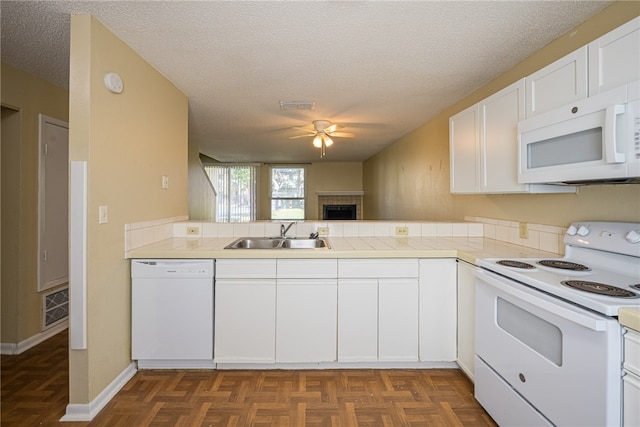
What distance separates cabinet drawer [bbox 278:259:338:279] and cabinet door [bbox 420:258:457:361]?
2.02ft

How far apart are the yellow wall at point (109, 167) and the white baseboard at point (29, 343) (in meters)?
1.12

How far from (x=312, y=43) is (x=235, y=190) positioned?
5.99 metres

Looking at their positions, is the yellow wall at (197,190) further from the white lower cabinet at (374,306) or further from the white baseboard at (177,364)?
the white lower cabinet at (374,306)

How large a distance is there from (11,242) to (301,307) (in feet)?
7.66

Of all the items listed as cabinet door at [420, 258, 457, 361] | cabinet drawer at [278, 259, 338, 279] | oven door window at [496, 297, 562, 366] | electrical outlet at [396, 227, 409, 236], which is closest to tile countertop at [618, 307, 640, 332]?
oven door window at [496, 297, 562, 366]

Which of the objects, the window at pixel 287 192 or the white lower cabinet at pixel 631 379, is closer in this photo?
the white lower cabinet at pixel 631 379

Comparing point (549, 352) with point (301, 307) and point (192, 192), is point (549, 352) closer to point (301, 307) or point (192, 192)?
point (301, 307)

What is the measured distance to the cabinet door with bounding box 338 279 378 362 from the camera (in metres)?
2.12

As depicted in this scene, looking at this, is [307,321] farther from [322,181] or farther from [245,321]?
[322,181]

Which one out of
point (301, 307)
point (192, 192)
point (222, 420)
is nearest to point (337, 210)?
point (192, 192)

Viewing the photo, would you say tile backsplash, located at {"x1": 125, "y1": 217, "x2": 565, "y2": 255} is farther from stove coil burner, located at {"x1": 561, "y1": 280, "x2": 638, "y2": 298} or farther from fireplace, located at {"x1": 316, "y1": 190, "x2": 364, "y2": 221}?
fireplace, located at {"x1": 316, "y1": 190, "x2": 364, "y2": 221}

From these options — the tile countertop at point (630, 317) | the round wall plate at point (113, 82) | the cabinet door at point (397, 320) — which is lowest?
the cabinet door at point (397, 320)

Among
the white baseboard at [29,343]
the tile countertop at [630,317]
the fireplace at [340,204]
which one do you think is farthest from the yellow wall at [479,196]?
the white baseboard at [29,343]

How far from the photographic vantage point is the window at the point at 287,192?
307 inches
